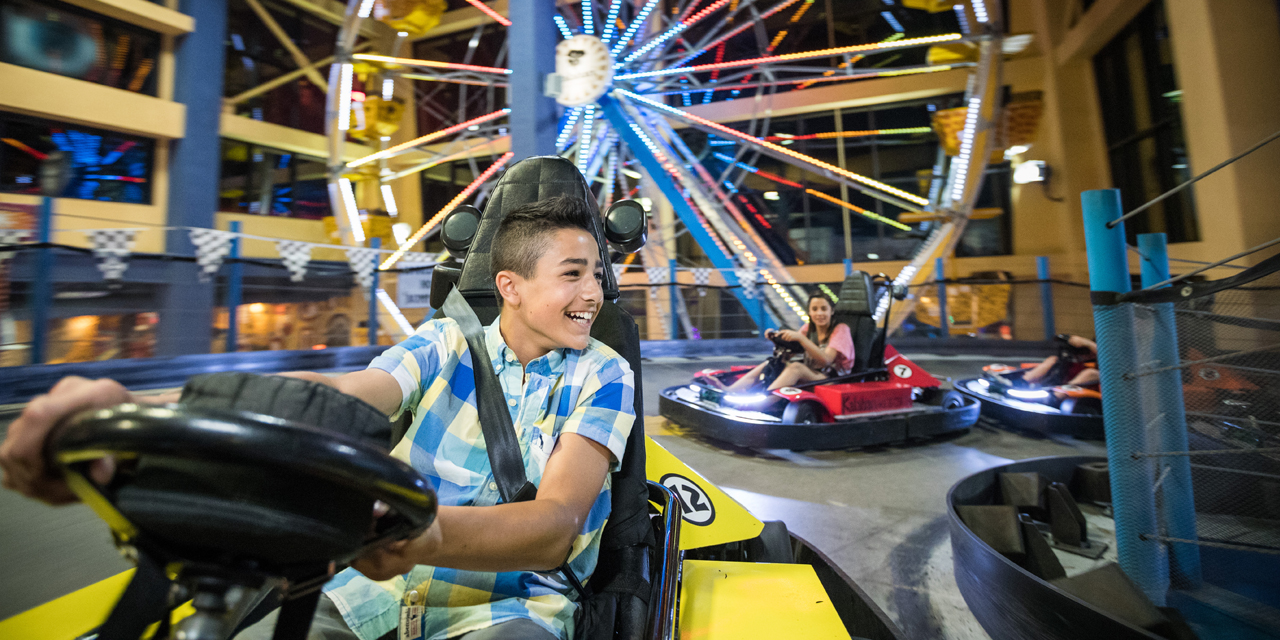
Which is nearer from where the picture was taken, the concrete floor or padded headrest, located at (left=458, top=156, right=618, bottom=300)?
padded headrest, located at (left=458, top=156, right=618, bottom=300)

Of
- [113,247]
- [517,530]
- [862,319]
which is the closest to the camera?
[517,530]

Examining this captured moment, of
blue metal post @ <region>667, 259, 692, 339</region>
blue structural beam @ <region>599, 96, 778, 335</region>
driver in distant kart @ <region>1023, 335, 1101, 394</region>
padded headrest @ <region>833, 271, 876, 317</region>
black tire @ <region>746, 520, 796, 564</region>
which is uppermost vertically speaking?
blue structural beam @ <region>599, 96, 778, 335</region>

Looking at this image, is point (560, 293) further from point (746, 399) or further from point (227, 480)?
point (746, 399)

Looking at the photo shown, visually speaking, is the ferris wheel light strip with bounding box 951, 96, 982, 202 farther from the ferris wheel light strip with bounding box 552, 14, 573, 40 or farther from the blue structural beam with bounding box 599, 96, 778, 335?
the ferris wheel light strip with bounding box 552, 14, 573, 40

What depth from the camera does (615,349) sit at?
1164 mm

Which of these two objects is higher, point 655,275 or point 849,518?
point 655,275

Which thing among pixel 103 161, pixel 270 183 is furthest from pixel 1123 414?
pixel 270 183

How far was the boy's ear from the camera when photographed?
1048 millimetres

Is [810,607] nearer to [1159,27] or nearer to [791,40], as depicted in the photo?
[1159,27]

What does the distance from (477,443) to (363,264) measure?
6.43 meters

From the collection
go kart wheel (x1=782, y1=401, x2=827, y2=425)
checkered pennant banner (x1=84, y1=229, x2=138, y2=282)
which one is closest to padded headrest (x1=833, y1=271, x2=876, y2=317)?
go kart wheel (x1=782, y1=401, x2=827, y2=425)

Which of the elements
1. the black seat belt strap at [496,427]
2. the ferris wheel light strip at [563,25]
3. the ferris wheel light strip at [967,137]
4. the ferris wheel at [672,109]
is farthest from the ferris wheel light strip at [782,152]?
the black seat belt strap at [496,427]

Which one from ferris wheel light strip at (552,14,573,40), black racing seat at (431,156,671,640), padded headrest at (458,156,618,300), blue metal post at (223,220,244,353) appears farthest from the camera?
ferris wheel light strip at (552,14,573,40)

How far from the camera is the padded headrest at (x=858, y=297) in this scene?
379 centimetres
